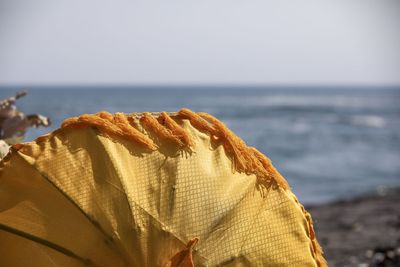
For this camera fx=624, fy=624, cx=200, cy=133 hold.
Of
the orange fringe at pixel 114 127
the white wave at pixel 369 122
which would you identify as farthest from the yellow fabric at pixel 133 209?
the white wave at pixel 369 122

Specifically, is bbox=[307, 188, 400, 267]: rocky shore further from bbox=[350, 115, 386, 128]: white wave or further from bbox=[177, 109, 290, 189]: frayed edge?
bbox=[350, 115, 386, 128]: white wave

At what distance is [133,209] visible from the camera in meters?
2.63

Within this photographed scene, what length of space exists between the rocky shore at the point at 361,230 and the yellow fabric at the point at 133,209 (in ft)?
12.9

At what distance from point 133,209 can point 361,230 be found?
7739 millimetres

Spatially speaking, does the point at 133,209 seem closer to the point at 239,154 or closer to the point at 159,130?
the point at 159,130

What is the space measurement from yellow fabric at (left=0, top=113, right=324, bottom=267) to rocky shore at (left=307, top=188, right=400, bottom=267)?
393cm

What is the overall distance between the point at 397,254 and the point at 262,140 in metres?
23.8

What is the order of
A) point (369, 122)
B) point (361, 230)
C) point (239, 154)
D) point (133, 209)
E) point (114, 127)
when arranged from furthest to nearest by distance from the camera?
point (369, 122)
point (361, 230)
point (239, 154)
point (114, 127)
point (133, 209)

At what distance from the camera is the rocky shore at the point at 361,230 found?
687 centimetres

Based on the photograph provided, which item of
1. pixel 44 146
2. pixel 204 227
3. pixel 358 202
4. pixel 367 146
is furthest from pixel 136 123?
pixel 367 146

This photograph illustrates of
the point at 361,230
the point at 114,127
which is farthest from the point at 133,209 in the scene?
the point at 361,230

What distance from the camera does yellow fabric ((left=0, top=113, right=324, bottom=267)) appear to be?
8.54 feet

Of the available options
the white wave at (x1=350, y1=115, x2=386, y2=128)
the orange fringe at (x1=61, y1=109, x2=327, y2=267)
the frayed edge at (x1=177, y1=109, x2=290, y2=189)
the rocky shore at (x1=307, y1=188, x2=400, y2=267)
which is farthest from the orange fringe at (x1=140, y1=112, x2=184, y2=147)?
the white wave at (x1=350, y1=115, x2=386, y2=128)

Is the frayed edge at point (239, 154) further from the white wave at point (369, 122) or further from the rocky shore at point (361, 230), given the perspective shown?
Answer: the white wave at point (369, 122)
